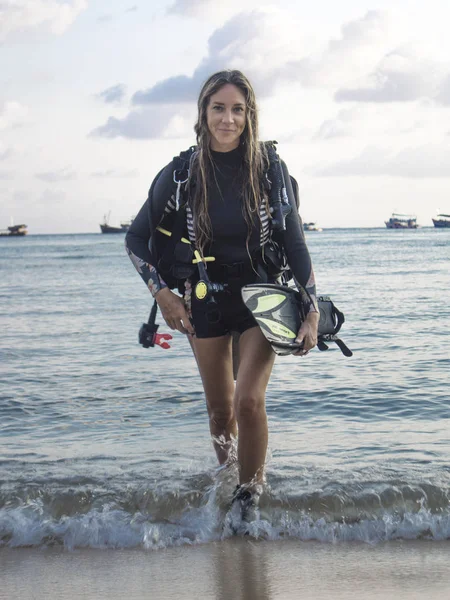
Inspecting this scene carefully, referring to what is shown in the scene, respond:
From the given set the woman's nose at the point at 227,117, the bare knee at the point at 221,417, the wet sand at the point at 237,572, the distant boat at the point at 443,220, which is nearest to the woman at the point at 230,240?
the woman's nose at the point at 227,117

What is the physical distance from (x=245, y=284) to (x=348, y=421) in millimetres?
2863

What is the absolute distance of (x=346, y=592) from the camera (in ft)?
11.3

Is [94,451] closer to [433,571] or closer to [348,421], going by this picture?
[348,421]

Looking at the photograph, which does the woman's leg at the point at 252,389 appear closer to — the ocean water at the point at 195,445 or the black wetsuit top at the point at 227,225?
the black wetsuit top at the point at 227,225

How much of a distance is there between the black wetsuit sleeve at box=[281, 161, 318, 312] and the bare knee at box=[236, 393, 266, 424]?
1.83 feet

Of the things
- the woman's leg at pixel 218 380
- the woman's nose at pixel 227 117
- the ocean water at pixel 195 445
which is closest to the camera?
the woman's nose at pixel 227 117

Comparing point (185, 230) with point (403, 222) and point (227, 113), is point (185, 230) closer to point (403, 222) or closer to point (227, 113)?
point (227, 113)

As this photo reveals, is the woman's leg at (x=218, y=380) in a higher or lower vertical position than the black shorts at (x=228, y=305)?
lower

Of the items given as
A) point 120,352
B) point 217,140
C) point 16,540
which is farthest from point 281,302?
point 120,352

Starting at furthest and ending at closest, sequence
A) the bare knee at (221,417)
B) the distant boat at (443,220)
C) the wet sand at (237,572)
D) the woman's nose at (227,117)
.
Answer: the distant boat at (443,220) → the bare knee at (221,417) → the woman's nose at (227,117) → the wet sand at (237,572)

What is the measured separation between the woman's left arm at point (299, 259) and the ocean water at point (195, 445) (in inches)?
44.4

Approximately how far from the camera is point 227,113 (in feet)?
13.4

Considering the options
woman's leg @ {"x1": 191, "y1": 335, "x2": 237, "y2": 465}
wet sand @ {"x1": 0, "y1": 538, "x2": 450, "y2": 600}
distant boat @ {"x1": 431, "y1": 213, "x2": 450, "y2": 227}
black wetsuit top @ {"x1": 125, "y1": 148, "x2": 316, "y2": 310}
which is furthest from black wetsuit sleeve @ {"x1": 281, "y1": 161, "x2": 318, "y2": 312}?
distant boat @ {"x1": 431, "y1": 213, "x2": 450, "y2": 227}

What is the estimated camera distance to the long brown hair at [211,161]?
4105 mm
